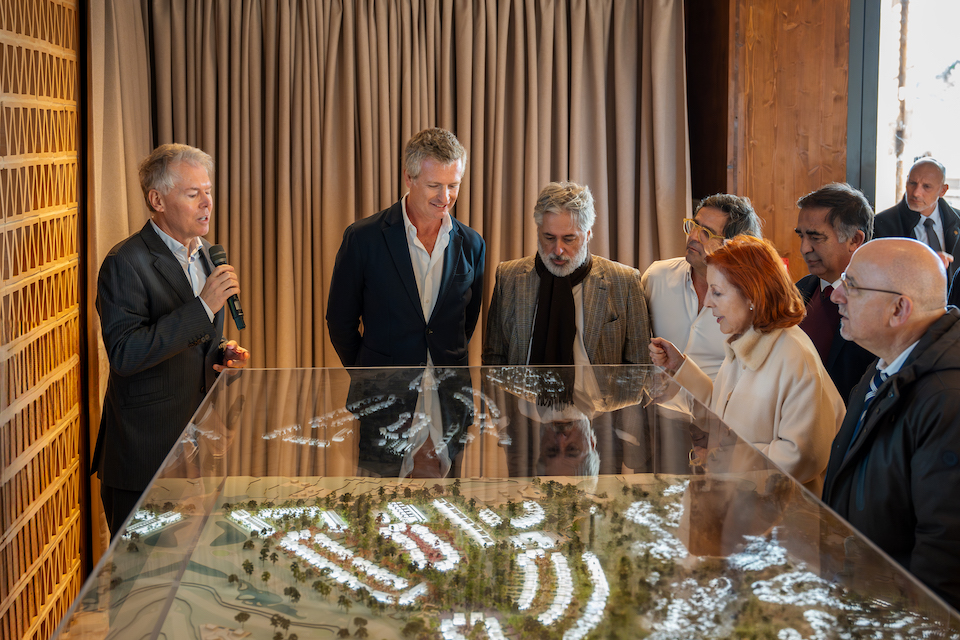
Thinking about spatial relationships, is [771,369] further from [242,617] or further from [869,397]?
[242,617]

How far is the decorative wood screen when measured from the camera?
2.44 metres

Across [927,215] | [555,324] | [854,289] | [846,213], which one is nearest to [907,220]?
[927,215]

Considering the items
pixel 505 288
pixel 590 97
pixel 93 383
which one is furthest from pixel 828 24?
pixel 93 383

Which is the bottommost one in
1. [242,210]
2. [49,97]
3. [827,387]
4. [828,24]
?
[827,387]

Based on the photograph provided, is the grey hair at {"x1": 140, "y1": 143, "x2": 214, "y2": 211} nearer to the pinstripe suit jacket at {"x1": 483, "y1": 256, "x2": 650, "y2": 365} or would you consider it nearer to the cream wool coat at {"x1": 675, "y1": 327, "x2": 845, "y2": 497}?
the pinstripe suit jacket at {"x1": 483, "y1": 256, "x2": 650, "y2": 365}

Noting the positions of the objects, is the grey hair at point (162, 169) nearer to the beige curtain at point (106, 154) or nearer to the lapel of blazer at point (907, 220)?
the beige curtain at point (106, 154)

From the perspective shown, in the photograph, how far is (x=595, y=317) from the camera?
282cm

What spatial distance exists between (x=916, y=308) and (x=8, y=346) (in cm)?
252

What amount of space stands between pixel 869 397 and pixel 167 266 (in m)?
1.97

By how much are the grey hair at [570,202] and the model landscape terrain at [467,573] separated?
1409mm

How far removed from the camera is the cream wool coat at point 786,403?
6.28 ft

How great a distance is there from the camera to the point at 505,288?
2938 mm

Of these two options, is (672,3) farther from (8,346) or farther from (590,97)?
(8,346)

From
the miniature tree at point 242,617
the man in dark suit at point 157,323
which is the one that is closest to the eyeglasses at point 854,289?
the miniature tree at point 242,617
